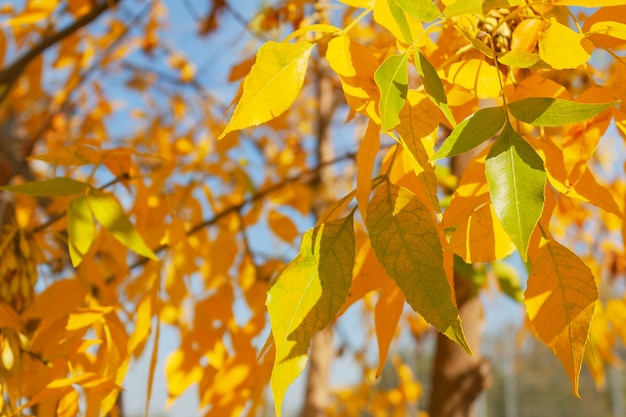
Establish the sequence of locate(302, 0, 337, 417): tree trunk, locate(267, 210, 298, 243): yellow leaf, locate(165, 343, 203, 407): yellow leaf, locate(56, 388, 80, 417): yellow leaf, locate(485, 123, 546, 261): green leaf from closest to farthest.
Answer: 1. locate(485, 123, 546, 261): green leaf
2. locate(56, 388, 80, 417): yellow leaf
3. locate(165, 343, 203, 407): yellow leaf
4. locate(267, 210, 298, 243): yellow leaf
5. locate(302, 0, 337, 417): tree trunk

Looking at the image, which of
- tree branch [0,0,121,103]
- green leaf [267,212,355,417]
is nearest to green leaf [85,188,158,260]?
green leaf [267,212,355,417]

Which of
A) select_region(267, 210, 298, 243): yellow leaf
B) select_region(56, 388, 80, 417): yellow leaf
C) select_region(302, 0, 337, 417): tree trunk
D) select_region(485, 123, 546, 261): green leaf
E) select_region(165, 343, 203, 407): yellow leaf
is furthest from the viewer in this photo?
select_region(302, 0, 337, 417): tree trunk

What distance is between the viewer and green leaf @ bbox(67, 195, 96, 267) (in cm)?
38

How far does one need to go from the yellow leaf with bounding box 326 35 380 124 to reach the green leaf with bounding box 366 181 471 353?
4 centimetres

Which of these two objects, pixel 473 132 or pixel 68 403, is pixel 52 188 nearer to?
pixel 68 403

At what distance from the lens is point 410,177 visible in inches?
11.9

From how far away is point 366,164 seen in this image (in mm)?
277

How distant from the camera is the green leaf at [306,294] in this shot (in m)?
0.25

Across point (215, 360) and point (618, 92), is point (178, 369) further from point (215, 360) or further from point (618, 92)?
point (618, 92)

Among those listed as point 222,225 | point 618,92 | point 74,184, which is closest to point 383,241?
point 618,92

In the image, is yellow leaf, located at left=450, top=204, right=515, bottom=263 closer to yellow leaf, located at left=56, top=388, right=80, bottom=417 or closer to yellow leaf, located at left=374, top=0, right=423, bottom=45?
yellow leaf, located at left=374, top=0, right=423, bottom=45

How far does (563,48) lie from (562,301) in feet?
0.34

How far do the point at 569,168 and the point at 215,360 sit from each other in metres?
0.37

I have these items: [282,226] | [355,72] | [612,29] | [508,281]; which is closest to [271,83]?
[355,72]
